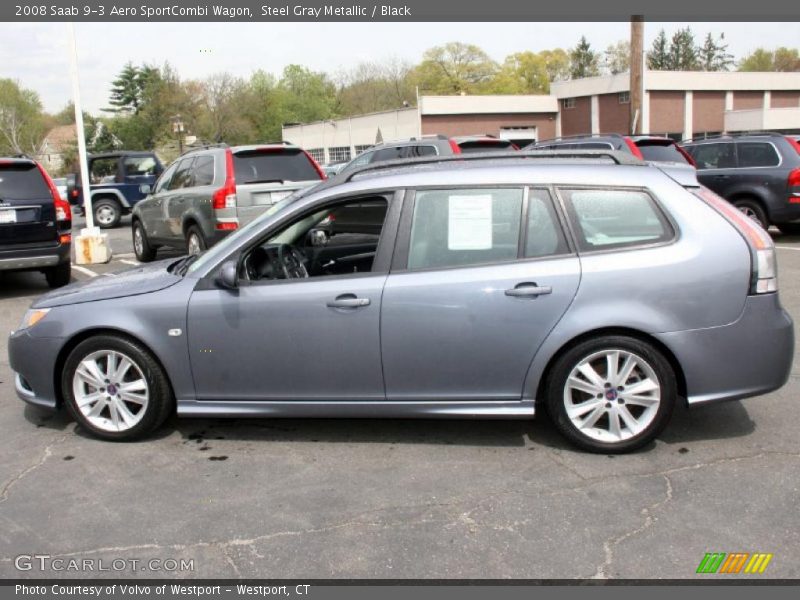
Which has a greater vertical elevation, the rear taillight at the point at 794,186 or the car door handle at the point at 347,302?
the rear taillight at the point at 794,186

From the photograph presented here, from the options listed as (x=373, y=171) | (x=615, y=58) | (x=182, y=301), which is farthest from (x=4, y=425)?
(x=615, y=58)

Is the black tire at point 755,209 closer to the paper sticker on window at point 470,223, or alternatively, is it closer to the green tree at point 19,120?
the paper sticker on window at point 470,223

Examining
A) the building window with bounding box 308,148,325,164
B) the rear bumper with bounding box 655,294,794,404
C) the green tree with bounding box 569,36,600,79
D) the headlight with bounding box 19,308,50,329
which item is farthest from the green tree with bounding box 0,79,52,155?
the rear bumper with bounding box 655,294,794,404

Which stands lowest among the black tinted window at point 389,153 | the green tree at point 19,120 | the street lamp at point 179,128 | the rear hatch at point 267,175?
the rear hatch at point 267,175

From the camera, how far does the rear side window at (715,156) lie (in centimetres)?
1273

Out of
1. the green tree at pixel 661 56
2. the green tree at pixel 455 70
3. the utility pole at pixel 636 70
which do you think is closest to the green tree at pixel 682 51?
the green tree at pixel 661 56

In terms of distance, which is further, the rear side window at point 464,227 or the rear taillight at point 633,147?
the rear taillight at point 633,147

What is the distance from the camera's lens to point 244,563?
3201 millimetres

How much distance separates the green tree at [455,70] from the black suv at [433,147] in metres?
82.8

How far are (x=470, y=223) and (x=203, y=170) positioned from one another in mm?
7056

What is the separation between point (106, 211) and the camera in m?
19.1

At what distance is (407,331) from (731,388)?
5.89ft

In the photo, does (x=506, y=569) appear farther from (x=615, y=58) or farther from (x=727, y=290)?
(x=615, y=58)

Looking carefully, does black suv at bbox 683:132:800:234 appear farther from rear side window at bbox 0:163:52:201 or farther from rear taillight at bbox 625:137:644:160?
rear side window at bbox 0:163:52:201
